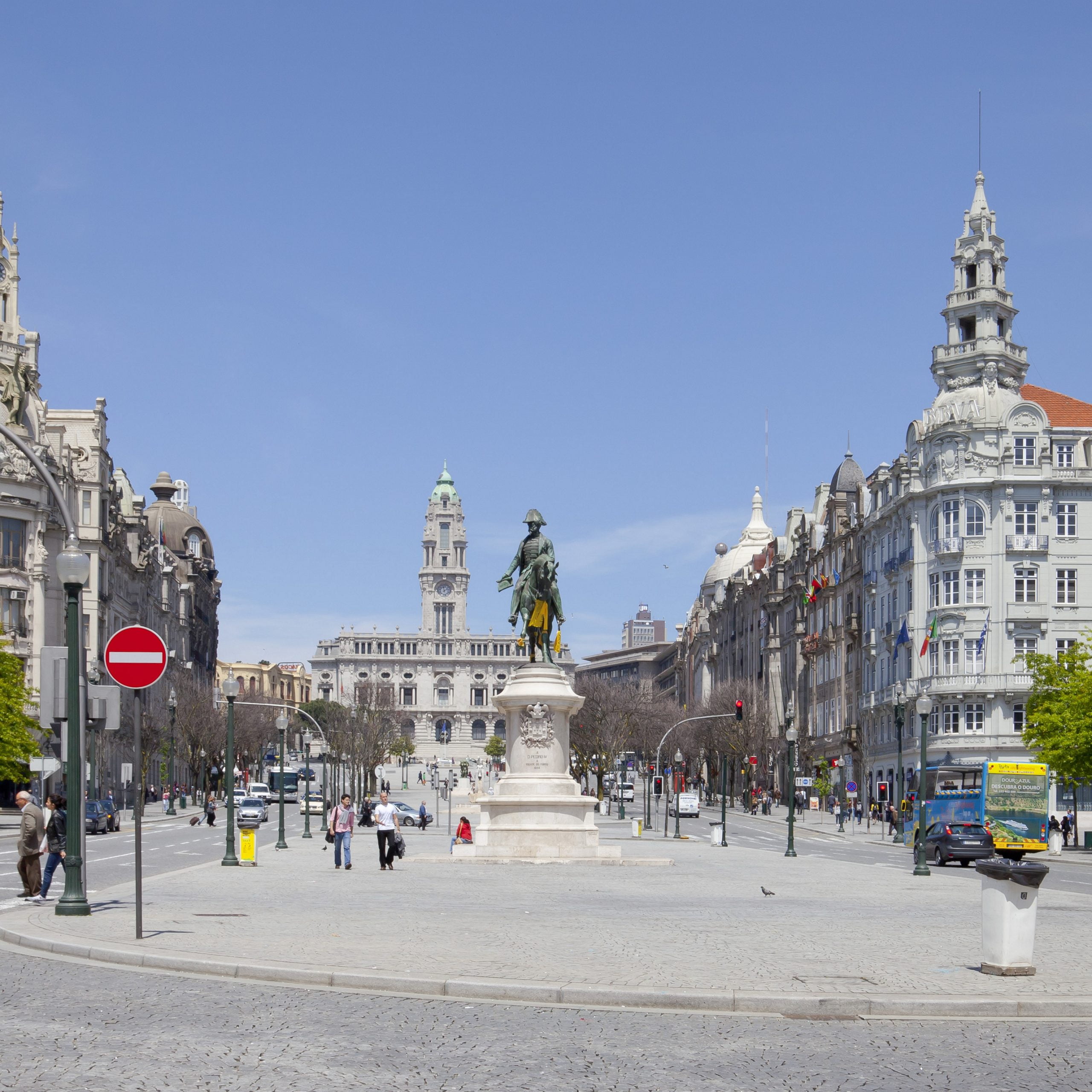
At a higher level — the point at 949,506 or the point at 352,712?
the point at 949,506

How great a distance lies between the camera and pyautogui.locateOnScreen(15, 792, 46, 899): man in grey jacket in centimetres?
2536

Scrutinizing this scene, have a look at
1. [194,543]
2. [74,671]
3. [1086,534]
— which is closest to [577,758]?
[1086,534]

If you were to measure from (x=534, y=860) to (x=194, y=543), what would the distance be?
436 ft

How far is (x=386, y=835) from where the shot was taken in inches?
1523

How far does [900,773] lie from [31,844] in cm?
5004

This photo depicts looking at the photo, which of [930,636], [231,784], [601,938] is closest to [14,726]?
[231,784]

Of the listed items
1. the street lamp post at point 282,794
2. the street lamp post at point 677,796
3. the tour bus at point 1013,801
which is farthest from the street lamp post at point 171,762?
the tour bus at point 1013,801

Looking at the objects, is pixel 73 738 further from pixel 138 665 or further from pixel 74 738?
pixel 138 665

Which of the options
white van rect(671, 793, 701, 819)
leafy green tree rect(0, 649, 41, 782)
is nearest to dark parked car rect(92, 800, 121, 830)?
leafy green tree rect(0, 649, 41, 782)

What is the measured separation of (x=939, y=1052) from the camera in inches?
470

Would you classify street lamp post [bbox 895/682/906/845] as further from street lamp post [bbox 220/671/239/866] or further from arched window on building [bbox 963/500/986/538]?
street lamp post [bbox 220/671/239/866]

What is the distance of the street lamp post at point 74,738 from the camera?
66.5ft

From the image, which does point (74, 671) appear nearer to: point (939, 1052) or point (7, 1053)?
point (7, 1053)

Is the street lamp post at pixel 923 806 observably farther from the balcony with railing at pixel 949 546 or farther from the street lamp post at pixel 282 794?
the balcony with railing at pixel 949 546
